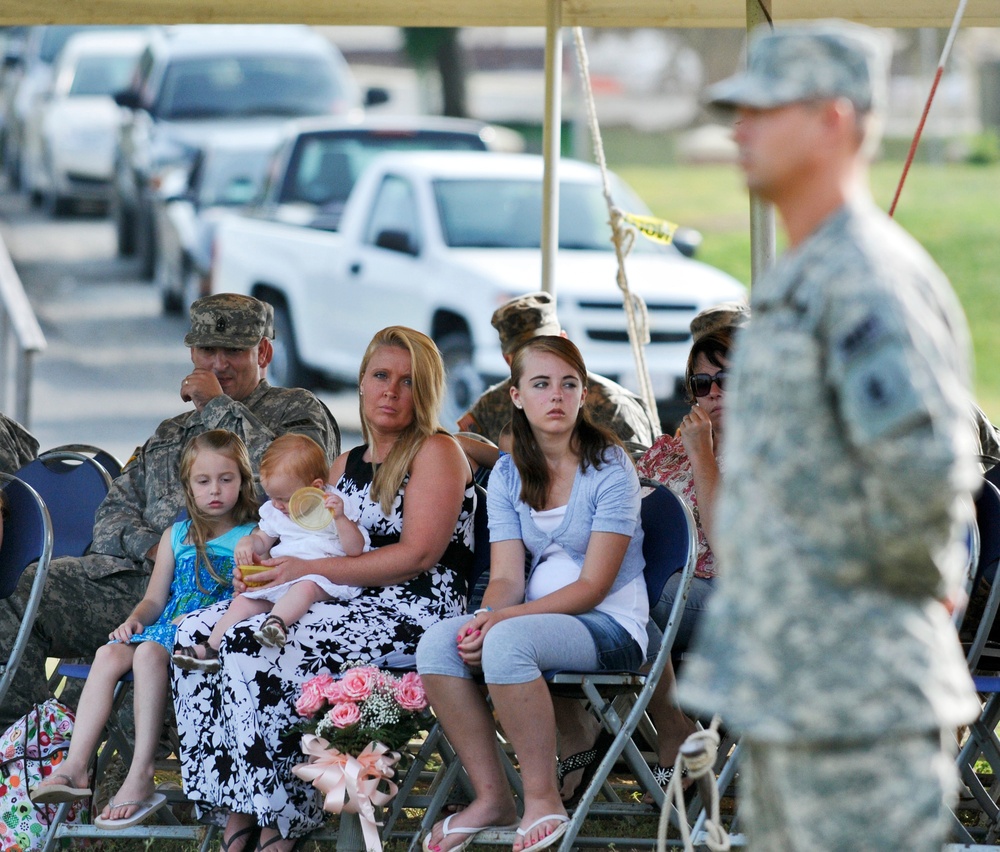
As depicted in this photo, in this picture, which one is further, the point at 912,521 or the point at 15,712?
the point at 15,712

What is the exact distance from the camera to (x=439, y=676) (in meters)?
3.71

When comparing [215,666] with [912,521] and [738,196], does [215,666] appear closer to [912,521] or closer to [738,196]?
[912,521]

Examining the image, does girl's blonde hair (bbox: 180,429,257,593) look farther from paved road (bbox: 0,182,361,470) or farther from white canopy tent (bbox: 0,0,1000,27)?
paved road (bbox: 0,182,361,470)

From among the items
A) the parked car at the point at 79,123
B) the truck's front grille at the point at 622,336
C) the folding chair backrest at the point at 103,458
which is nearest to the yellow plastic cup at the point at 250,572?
the folding chair backrest at the point at 103,458

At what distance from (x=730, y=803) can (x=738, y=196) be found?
2109 cm

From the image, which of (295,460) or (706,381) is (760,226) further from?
(295,460)

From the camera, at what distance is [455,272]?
9.98 metres

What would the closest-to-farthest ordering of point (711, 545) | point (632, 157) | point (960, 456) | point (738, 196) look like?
1. point (960, 456)
2. point (711, 545)
3. point (738, 196)
4. point (632, 157)

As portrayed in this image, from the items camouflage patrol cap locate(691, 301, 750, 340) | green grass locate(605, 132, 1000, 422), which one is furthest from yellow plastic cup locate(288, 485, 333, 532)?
green grass locate(605, 132, 1000, 422)

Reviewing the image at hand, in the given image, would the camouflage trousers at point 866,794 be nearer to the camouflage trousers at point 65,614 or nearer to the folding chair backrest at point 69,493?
the camouflage trousers at point 65,614

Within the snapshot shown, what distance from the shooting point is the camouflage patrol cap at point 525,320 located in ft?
17.9

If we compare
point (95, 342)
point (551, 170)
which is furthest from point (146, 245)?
point (551, 170)

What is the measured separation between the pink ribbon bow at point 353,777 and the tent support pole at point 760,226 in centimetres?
164

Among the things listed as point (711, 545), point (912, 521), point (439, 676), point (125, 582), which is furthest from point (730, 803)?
point (912, 521)
